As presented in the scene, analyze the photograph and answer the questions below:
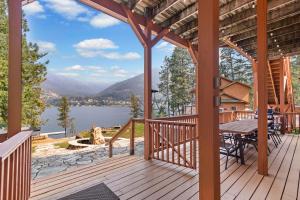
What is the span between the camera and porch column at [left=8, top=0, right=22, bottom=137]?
2572 millimetres

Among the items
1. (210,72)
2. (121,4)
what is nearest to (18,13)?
(121,4)

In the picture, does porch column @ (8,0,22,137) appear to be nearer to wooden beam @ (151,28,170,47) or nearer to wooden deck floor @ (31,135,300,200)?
wooden deck floor @ (31,135,300,200)

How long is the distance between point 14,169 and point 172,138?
3047 mm

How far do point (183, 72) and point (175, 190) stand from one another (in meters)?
18.8

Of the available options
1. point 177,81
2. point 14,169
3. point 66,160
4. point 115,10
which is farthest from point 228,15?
point 177,81

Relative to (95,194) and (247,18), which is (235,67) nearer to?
(247,18)

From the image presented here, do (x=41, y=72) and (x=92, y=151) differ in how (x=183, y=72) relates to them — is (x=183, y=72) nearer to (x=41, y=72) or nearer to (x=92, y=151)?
(x=41, y=72)

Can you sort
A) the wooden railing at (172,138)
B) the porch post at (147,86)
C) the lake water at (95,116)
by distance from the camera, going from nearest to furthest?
the wooden railing at (172,138) → the porch post at (147,86) → the lake water at (95,116)

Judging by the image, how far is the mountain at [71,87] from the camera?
63.8 feet

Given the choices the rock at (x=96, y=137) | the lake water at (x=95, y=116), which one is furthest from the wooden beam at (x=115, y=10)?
the lake water at (x=95, y=116)

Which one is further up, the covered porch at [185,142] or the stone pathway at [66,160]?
the covered porch at [185,142]

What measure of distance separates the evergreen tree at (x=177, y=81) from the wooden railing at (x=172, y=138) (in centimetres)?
1572

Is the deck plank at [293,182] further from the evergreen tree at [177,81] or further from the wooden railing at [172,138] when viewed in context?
the evergreen tree at [177,81]

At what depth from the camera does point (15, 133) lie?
2.62m
